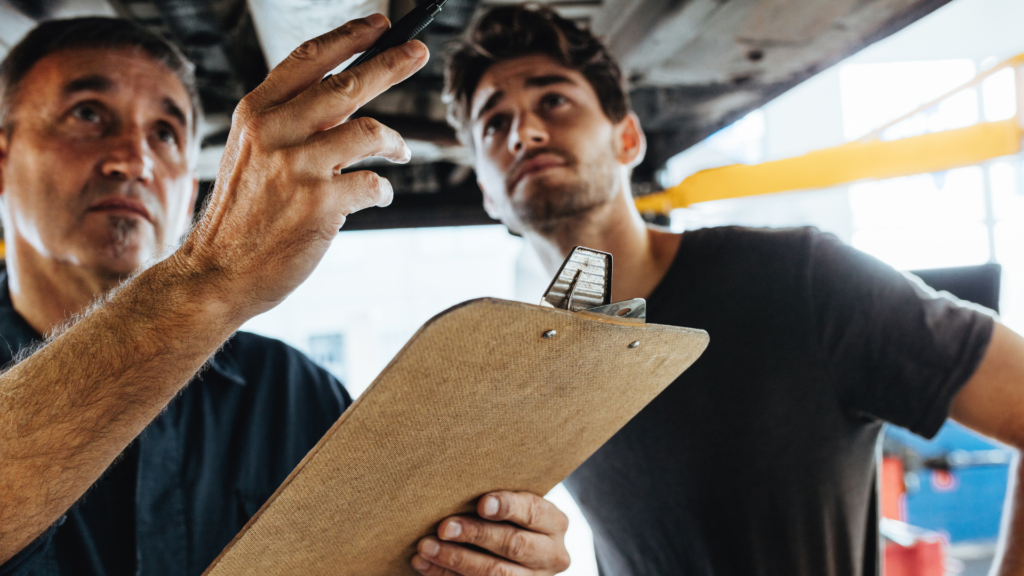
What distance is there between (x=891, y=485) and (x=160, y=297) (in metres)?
4.72

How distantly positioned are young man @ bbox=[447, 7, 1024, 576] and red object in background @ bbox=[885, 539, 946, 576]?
2.62 m

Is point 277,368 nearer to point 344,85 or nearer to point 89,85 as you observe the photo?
point 89,85

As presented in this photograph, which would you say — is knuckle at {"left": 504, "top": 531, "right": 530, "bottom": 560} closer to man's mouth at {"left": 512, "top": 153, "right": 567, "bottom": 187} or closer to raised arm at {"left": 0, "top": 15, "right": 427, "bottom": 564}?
raised arm at {"left": 0, "top": 15, "right": 427, "bottom": 564}

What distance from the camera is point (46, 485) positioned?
641mm

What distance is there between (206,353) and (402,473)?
0.88 feet

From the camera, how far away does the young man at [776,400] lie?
1.20 m

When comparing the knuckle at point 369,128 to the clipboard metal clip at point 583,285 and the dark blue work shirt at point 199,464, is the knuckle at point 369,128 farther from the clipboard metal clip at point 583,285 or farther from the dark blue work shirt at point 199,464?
the dark blue work shirt at point 199,464

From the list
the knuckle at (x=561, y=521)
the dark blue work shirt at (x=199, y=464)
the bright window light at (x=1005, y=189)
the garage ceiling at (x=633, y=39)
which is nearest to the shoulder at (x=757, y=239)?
the garage ceiling at (x=633, y=39)

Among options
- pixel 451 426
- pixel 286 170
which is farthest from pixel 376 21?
pixel 451 426

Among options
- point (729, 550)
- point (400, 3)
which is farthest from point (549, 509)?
point (400, 3)

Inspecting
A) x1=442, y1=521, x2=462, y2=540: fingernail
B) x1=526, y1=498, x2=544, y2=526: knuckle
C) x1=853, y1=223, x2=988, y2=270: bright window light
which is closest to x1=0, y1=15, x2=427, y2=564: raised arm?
x1=442, y1=521, x2=462, y2=540: fingernail

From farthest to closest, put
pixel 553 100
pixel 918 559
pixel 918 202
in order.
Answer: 1. pixel 918 202
2. pixel 918 559
3. pixel 553 100

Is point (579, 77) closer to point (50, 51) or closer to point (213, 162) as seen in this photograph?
point (50, 51)

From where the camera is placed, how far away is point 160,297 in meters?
0.64
